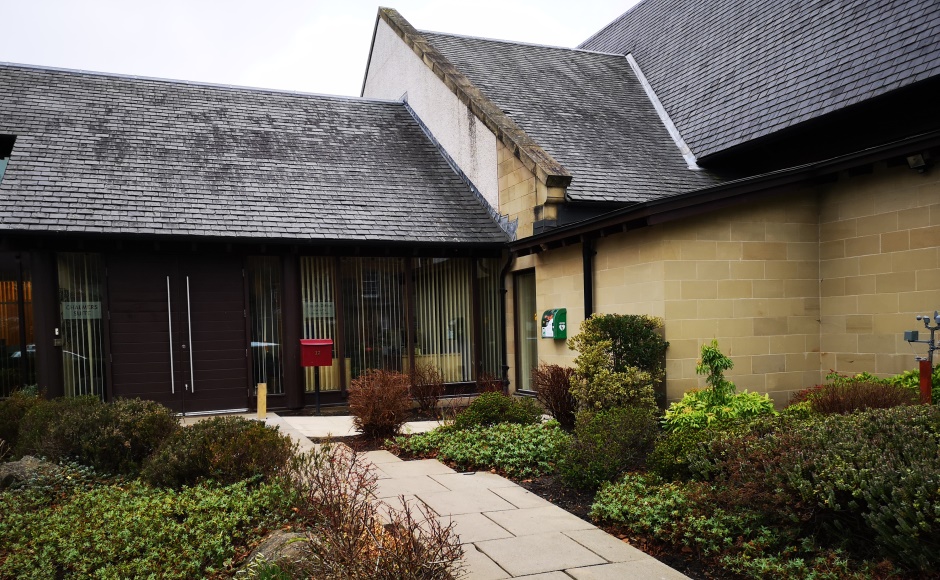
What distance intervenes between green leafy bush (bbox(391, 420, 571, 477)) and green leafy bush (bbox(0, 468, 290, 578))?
2.39 m

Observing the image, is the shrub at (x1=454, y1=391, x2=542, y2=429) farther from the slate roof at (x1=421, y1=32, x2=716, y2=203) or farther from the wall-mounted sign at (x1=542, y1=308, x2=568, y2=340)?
the slate roof at (x1=421, y1=32, x2=716, y2=203)

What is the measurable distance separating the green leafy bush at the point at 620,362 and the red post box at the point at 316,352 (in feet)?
13.7

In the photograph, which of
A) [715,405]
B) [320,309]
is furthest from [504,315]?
[715,405]

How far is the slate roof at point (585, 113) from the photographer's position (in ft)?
39.5

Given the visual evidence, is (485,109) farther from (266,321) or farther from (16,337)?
(16,337)

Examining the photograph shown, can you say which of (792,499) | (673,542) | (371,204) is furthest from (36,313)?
(792,499)

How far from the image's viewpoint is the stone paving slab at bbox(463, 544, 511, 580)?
162 inches

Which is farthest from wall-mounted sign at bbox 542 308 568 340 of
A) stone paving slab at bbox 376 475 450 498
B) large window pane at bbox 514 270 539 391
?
stone paving slab at bbox 376 475 450 498

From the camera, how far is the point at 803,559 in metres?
4.12

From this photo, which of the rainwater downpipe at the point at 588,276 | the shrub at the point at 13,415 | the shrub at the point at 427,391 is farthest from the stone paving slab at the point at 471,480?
the shrub at the point at 13,415

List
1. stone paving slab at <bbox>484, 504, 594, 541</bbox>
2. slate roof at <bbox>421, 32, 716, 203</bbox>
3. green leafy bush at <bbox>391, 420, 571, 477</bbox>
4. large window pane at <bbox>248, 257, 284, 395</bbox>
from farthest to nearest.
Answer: slate roof at <bbox>421, 32, 716, 203</bbox> → large window pane at <bbox>248, 257, 284, 395</bbox> → green leafy bush at <bbox>391, 420, 571, 477</bbox> → stone paving slab at <bbox>484, 504, 594, 541</bbox>

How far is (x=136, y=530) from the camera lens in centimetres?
456

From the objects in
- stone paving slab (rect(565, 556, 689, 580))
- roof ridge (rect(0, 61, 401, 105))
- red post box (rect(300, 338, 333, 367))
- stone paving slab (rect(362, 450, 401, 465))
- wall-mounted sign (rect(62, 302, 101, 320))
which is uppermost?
roof ridge (rect(0, 61, 401, 105))

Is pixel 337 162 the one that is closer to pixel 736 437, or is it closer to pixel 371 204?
pixel 371 204
